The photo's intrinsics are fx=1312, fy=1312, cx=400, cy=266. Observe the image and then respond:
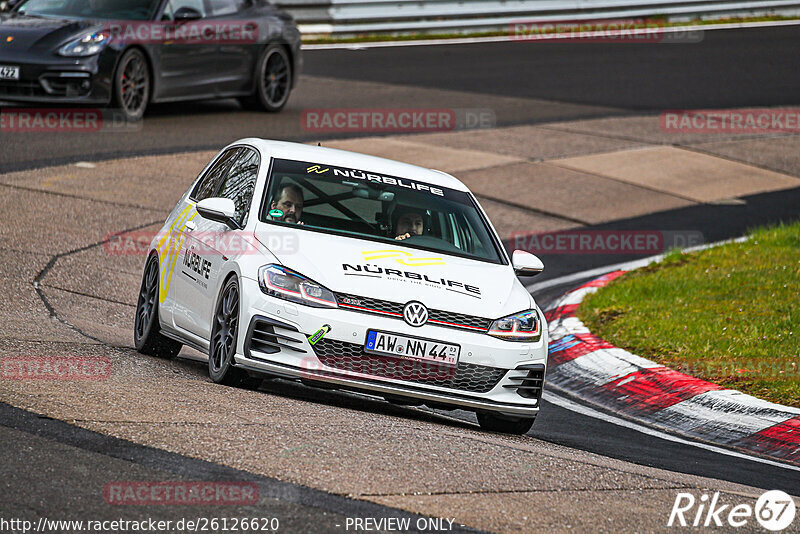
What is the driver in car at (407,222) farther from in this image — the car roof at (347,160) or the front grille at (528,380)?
the front grille at (528,380)

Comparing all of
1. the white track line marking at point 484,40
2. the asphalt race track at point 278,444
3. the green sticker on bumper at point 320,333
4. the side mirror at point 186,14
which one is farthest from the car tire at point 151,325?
the white track line marking at point 484,40

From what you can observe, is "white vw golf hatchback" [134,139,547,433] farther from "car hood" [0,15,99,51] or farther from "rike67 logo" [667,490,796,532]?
"car hood" [0,15,99,51]

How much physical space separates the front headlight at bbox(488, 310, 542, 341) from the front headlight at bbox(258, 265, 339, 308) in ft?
3.09

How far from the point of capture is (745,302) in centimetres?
1089

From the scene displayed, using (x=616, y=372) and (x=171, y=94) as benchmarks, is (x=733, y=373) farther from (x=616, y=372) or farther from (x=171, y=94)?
(x=171, y=94)

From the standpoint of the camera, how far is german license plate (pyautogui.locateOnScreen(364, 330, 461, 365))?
7082 mm

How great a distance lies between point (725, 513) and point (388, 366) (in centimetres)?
214

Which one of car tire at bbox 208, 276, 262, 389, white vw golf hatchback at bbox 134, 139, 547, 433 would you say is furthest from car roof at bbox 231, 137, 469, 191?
car tire at bbox 208, 276, 262, 389

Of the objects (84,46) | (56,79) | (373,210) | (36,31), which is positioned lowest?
(56,79)

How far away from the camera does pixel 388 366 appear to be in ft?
23.4

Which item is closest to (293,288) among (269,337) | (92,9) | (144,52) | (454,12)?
(269,337)

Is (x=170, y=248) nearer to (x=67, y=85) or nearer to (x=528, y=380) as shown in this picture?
(x=528, y=380)

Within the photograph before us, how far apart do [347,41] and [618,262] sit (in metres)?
15.2

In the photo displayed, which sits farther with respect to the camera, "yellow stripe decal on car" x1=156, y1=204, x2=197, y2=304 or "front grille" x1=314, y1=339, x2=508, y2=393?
"yellow stripe decal on car" x1=156, y1=204, x2=197, y2=304
